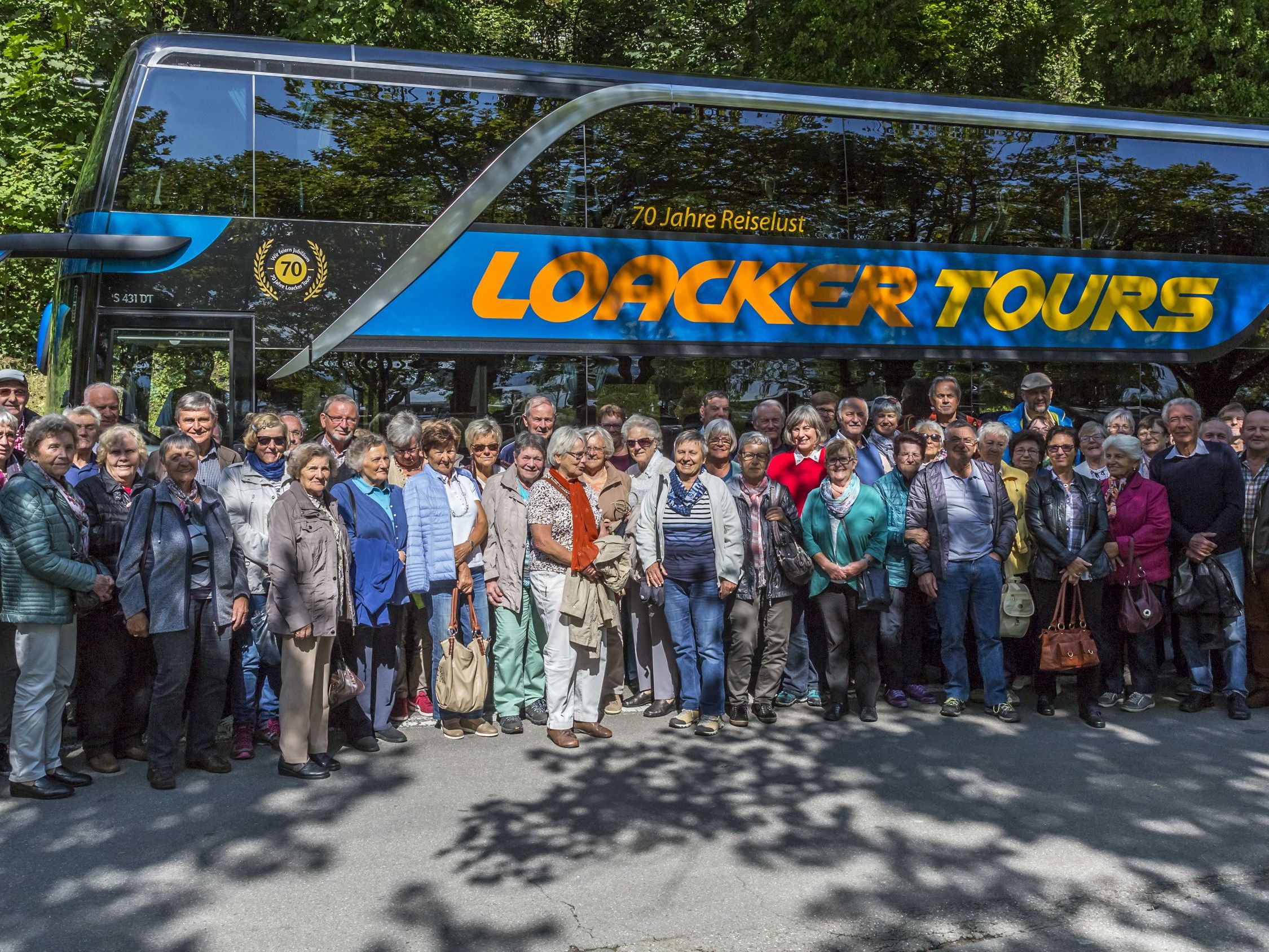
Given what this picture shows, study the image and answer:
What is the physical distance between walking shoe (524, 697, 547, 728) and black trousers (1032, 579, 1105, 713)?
317cm

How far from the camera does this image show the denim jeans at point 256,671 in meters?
6.02

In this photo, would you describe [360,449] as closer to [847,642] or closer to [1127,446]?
[847,642]

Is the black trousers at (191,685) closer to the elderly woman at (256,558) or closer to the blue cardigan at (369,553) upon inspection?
the elderly woman at (256,558)

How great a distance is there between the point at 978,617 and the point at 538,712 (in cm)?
286

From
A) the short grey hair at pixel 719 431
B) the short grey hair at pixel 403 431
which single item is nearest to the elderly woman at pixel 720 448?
the short grey hair at pixel 719 431

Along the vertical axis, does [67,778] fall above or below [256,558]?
below

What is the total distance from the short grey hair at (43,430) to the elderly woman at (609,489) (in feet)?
9.25

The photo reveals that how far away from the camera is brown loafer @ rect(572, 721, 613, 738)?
20.7ft

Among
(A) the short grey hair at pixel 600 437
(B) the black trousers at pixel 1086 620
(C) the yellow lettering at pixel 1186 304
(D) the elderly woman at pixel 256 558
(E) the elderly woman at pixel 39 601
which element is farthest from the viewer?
(C) the yellow lettering at pixel 1186 304

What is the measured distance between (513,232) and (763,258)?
6.90ft

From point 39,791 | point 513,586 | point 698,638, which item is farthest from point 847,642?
point 39,791

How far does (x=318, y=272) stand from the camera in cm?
789

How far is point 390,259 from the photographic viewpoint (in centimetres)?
804

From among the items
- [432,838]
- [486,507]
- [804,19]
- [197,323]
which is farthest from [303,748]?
[804,19]
